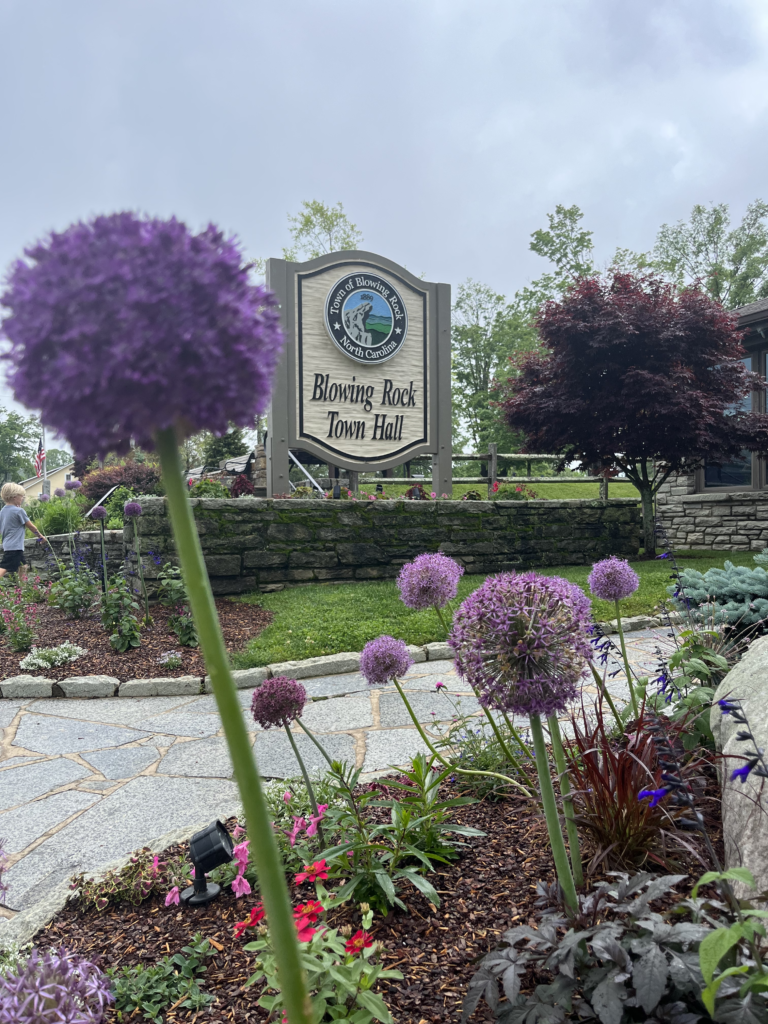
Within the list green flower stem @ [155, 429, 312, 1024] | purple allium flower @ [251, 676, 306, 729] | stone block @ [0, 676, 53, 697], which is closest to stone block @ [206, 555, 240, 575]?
stone block @ [0, 676, 53, 697]

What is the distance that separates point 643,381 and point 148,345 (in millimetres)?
9149

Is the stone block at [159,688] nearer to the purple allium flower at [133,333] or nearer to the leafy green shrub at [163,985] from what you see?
the leafy green shrub at [163,985]

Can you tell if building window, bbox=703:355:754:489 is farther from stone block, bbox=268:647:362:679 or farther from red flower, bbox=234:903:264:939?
red flower, bbox=234:903:264:939

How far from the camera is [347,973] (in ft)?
4.13

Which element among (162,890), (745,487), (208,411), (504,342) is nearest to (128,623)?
(162,890)

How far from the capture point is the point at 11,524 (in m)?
8.41

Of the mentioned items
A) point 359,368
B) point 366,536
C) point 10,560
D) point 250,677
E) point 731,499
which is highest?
point 359,368

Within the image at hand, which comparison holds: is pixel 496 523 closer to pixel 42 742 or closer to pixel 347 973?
pixel 42 742

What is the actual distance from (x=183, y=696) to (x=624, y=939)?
13.4ft

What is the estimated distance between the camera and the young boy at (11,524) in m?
8.37

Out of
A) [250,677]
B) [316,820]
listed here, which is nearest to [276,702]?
[316,820]

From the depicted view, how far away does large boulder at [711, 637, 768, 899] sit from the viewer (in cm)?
141

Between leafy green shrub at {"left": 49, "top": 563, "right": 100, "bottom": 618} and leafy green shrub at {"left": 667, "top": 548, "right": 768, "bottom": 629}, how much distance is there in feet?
17.7

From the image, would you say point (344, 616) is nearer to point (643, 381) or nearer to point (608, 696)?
point (608, 696)
